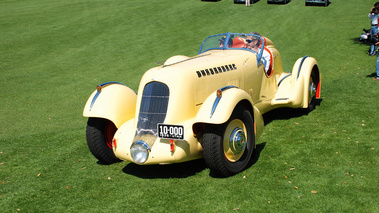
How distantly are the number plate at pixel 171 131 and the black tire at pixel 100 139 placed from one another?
130 centimetres

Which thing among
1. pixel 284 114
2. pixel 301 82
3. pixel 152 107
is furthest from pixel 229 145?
pixel 284 114

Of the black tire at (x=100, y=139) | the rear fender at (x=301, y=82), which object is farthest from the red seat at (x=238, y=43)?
the black tire at (x=100, y=139)

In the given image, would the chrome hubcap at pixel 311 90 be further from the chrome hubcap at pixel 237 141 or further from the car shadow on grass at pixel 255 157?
the chrome hubcap at pixel 237 141

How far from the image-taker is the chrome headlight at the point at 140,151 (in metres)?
5.75

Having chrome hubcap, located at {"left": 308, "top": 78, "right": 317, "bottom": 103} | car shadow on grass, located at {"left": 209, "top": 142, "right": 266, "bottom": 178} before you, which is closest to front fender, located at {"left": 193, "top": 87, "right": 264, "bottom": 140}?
car shadow on grass, located at {"left": 209, "top": 142, "right": 266, "bottom": 178}

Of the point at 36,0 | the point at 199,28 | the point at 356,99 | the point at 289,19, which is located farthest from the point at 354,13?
the point at 36,0

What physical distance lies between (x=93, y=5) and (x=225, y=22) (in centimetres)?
1015

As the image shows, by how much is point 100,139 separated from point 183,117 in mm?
1486

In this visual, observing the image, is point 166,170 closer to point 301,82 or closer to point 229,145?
point 229,145

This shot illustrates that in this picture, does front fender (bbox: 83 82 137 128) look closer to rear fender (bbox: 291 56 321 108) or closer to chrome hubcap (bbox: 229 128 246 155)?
chrome hubcap (bbox: 229 128 246 155)

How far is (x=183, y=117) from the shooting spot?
19.9ft

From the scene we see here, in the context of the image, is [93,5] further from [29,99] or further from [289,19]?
[29,99]

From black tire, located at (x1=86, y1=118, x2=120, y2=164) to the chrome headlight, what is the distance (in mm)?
931

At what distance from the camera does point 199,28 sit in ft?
64.8
